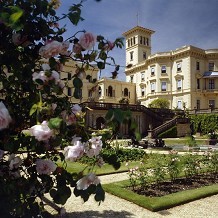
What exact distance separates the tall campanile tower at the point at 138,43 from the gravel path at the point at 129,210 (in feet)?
191

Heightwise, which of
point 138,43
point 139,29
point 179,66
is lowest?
point 179,66

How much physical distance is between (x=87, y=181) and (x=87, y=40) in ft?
4.24

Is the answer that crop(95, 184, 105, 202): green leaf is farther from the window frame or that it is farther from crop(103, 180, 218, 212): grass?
the window frame

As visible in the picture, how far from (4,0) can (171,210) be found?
6538 millimetres

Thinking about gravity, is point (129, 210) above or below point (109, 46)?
below

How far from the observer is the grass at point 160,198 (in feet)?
26.0

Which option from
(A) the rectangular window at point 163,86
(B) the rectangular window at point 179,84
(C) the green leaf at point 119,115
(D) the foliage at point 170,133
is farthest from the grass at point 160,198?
(A) the rectangular window at point 163,86

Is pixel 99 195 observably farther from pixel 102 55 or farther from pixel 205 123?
pixel 205 123

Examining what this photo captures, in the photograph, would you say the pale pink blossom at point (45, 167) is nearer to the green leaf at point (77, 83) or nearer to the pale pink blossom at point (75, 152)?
the pale pink blossom at point (75, 152)

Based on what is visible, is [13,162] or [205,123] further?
[205,123]

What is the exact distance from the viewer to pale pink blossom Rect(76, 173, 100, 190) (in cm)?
247

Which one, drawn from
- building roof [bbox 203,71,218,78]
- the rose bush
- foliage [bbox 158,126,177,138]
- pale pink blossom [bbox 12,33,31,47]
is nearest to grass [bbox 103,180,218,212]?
the rose bush

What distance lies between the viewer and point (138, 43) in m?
65.1

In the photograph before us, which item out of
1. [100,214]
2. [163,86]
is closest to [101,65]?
[100,214]
